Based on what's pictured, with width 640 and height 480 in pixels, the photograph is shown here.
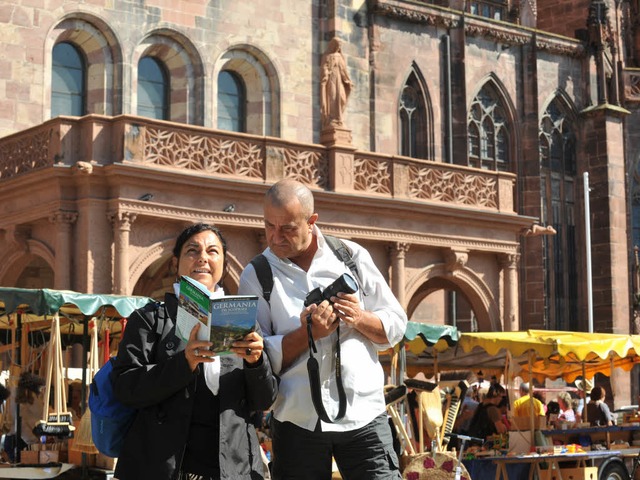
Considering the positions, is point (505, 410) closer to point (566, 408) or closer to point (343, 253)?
point (566, 408)

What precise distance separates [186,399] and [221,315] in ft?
1.54

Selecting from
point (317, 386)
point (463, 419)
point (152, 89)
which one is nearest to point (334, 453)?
point (317, 386)

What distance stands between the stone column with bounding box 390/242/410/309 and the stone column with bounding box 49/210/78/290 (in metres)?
6.66

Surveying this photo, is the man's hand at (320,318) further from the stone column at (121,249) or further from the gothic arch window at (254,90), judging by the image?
the gothic arch window at (254,90)

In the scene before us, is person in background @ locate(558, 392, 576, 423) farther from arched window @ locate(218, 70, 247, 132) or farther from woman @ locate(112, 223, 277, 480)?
woman @ locate(112, 223, 277, 480)

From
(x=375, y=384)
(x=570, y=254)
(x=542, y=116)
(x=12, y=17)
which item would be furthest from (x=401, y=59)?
(x=375, y=384)

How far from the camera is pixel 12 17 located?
26.8 m

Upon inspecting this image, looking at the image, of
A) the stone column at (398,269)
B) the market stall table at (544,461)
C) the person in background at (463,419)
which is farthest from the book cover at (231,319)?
the stone column at (398,269)

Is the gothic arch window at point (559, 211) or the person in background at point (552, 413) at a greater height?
the gothic arch window at point (559, 211)

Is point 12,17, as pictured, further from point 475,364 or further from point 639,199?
point 639,199

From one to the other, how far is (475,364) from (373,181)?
513 cm

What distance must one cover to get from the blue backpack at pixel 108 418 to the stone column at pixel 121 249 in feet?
56.4

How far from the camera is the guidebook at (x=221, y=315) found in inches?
212

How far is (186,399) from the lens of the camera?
5.66 metres
